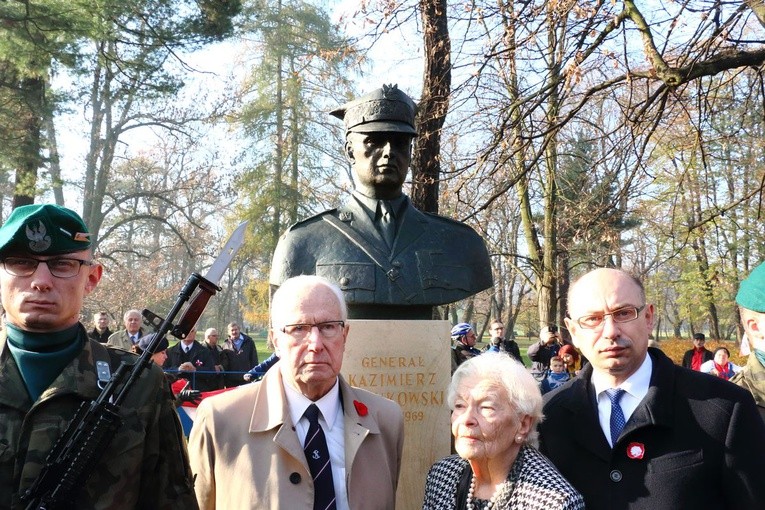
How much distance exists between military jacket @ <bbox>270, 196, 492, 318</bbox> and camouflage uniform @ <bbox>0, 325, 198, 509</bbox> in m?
2.22

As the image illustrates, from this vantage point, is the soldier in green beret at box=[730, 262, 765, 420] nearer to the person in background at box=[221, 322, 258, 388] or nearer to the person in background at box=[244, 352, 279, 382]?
the person in background at box=[244, 352, 279, 382]

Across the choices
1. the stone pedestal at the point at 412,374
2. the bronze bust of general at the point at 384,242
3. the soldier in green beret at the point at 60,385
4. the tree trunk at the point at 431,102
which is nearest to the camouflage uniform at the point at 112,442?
the soldier in green beret at the point at 60,385

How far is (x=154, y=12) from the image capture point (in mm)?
13930

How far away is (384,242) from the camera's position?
4703mm

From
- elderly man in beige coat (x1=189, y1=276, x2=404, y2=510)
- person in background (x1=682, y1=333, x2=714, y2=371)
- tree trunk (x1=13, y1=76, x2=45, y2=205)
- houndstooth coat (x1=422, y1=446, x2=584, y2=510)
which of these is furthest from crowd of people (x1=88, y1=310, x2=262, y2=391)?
person in background (x1=682, y1=333, x2=714, y2=371)

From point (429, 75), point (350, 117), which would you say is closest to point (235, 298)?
point (429, 75)

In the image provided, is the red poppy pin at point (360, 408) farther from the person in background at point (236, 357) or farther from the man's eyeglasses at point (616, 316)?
the person in background at point (236, 357)

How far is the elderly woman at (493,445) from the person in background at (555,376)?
6.14m

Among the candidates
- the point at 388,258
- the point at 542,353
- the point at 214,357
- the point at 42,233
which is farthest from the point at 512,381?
the point at 214,357

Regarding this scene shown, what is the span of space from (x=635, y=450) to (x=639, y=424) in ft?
0.28

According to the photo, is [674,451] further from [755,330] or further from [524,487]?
[755,330]

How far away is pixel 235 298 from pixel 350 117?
48807 mm

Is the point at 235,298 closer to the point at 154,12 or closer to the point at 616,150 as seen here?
the point at 154,12

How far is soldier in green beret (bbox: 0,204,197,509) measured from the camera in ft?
7.16
